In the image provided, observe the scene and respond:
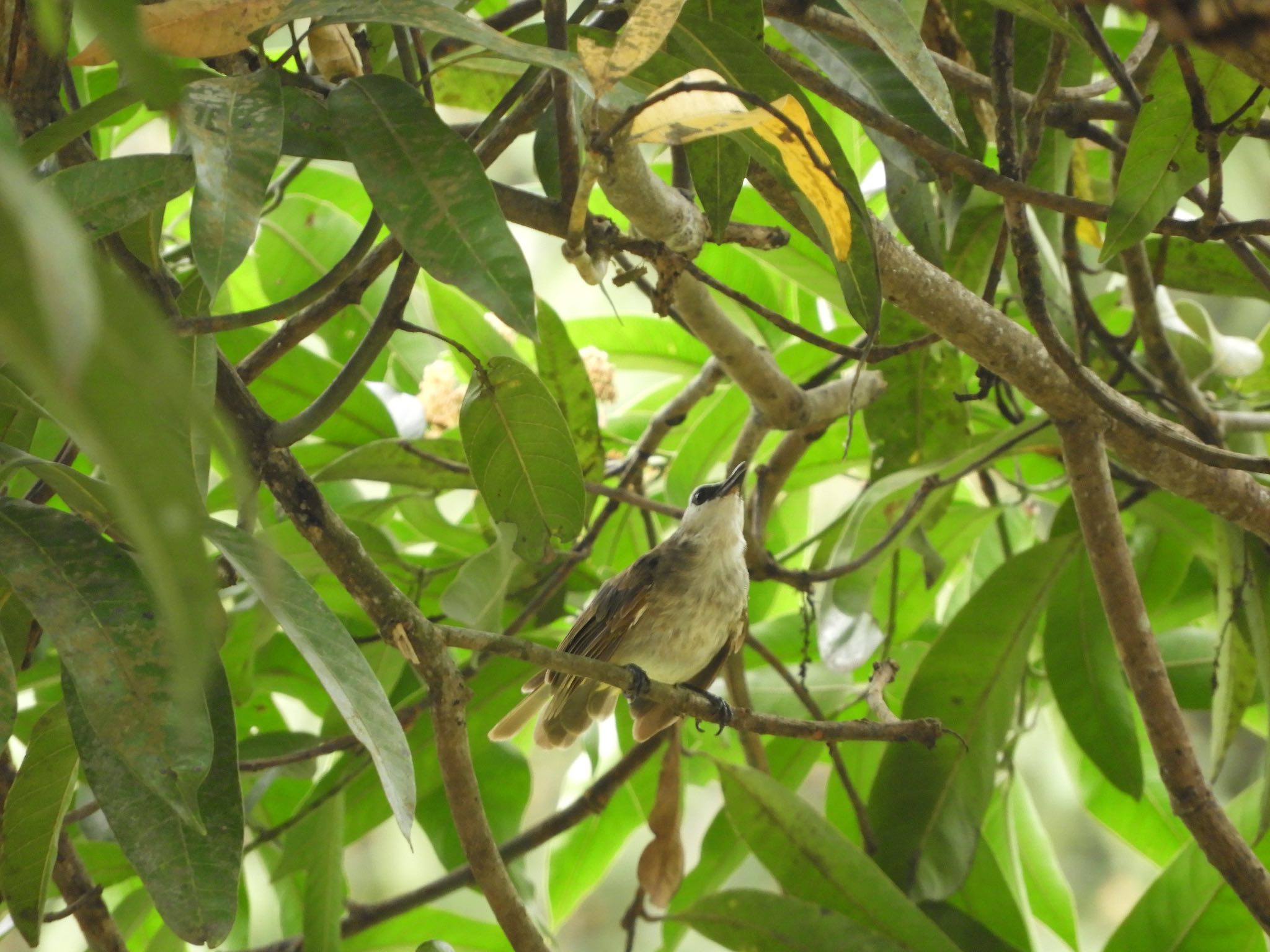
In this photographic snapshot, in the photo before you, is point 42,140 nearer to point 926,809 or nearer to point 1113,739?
point 926,809

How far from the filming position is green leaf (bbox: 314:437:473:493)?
1.62m

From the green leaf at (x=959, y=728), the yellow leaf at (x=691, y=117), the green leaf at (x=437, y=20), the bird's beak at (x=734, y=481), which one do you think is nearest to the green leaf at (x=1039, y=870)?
the green leaf at (x=959, y=728)

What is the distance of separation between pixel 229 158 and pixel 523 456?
553 mm

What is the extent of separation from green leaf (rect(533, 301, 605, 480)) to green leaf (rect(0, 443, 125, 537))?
2.50 feet

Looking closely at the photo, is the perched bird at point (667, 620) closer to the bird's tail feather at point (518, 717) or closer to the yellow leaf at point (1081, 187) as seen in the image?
the bird's tail feather at point (518, 717)

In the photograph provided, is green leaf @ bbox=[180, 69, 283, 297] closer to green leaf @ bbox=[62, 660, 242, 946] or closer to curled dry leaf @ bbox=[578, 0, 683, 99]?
curled dry leaf @ bbox=[578, 0, 683, 99]

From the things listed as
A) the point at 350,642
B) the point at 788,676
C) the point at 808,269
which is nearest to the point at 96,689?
the point at 350,642

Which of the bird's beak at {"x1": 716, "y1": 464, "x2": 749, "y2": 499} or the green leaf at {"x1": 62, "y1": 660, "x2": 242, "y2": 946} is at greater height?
the bird's beak at {"x1": 716, "y1": 464, "x2": 749, "y2": 499}

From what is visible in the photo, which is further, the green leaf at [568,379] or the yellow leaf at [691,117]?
the green leaf at [568,379]

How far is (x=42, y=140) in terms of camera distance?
0.81 meters

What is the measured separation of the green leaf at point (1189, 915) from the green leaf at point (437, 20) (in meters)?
1.43

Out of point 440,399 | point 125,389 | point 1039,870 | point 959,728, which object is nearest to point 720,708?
point 959,728

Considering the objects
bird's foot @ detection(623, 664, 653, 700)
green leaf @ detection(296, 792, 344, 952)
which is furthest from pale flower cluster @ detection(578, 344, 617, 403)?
green leaf @ detection(296, 792, 344, 952)

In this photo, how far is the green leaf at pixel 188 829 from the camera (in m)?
0.92
